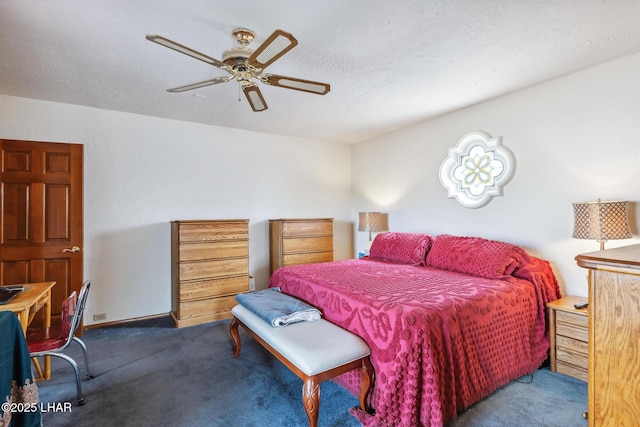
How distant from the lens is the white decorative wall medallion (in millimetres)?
3127

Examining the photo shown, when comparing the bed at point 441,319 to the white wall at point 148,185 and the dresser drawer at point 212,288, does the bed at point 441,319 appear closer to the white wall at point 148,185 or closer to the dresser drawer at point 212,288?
the dresser drawer at point 212,288

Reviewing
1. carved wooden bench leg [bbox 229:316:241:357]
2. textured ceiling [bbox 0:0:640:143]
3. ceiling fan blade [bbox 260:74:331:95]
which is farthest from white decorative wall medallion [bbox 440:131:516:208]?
carved wooden bench leg [bbox 229:316:241:357]

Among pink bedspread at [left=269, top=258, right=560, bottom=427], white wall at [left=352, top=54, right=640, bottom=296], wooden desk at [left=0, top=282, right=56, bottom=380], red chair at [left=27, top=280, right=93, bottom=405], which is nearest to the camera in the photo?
pink bedspread at [left=269, top=258, right=560, bottom=427]

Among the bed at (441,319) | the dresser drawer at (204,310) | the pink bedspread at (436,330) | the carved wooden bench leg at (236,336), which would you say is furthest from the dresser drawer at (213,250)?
the pink bedspread at (436,330)

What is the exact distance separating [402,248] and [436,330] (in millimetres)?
1867

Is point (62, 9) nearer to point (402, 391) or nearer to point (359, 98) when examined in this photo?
point (359, 98)

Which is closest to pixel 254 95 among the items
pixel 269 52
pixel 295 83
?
pixel 295 83

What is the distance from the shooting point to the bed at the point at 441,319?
5.35ft

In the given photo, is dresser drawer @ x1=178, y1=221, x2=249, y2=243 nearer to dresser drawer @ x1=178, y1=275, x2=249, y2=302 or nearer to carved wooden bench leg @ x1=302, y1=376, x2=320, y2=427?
Result: dresser drawer @ x1=178, y1=275, x2=249, y2=302

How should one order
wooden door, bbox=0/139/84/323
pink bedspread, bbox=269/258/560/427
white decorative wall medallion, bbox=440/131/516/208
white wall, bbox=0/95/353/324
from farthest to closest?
white wall, bbox=0/95/353/324 < white decorative wall medallion, bbox=440/131/516/208 < wooden door, bbox=0/139/84/323 < pink bedspread, bbox=269/258/560/427

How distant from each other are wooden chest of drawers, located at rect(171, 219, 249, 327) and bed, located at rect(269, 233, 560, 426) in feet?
2.87

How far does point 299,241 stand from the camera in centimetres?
421

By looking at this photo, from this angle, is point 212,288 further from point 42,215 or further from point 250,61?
point 250,61

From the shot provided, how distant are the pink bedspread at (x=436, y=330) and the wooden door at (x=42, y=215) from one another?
94.3 inches
